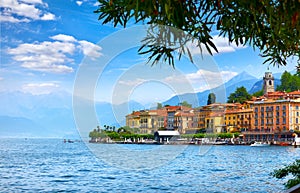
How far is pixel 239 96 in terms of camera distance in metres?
84.5

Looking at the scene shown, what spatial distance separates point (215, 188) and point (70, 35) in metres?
84.3

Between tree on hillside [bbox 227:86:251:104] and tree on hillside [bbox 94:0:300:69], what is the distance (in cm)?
8189

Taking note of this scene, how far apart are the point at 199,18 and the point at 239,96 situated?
3299 inches

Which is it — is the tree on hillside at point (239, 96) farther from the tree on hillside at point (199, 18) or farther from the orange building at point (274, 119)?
the tree on hillside at point (199, 18)

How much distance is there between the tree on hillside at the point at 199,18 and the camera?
195 centimetres

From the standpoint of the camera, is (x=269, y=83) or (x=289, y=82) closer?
(x=289, y=82)

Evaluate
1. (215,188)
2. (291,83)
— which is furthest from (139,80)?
(291,83)

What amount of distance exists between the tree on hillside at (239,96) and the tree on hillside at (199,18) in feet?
269

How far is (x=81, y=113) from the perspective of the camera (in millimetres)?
3654

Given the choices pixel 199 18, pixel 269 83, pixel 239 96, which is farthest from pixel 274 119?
pixel 199 18

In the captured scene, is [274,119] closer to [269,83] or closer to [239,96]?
[239,96]

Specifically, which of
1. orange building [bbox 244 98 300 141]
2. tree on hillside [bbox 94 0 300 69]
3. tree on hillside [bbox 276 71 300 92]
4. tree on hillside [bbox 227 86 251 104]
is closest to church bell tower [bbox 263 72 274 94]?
tree on hillside [bbox 276 71 300 92]

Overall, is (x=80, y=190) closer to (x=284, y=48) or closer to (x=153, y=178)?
(x=153, y=178)

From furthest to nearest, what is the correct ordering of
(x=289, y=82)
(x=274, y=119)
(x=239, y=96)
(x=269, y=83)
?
(x=269, y=83)
(x=239, y=96)
(x=289, y=82)
(x=274, y=119)
